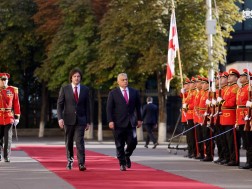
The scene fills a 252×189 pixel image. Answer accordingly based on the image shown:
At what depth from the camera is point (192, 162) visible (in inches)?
910

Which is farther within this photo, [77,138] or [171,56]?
[171,56]

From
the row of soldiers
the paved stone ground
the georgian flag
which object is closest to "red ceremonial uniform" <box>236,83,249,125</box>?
the row of soldiers

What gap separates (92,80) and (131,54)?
403cm

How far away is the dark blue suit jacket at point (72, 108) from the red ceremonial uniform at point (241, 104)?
337cm

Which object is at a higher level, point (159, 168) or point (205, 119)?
point (205, 119)

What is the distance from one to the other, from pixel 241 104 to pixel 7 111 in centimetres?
581

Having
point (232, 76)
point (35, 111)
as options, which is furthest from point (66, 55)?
point (232, 76)

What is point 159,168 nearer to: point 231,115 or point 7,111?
point 231,115

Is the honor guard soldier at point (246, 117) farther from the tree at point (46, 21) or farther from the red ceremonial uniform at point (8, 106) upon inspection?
the tree at point (46, 21)

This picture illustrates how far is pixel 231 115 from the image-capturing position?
69.7ft

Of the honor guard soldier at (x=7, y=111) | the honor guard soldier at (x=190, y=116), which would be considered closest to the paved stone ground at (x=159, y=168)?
the honor guard soldier at (x=7, y=111)

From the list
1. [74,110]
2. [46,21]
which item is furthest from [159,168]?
[46,21]

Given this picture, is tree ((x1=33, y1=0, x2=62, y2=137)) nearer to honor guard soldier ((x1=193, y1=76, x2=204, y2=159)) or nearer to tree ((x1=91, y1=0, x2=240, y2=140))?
tree ((x1=91, y1=0, x2=240, y2=140))

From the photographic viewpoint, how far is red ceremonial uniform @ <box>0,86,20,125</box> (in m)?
22.2
